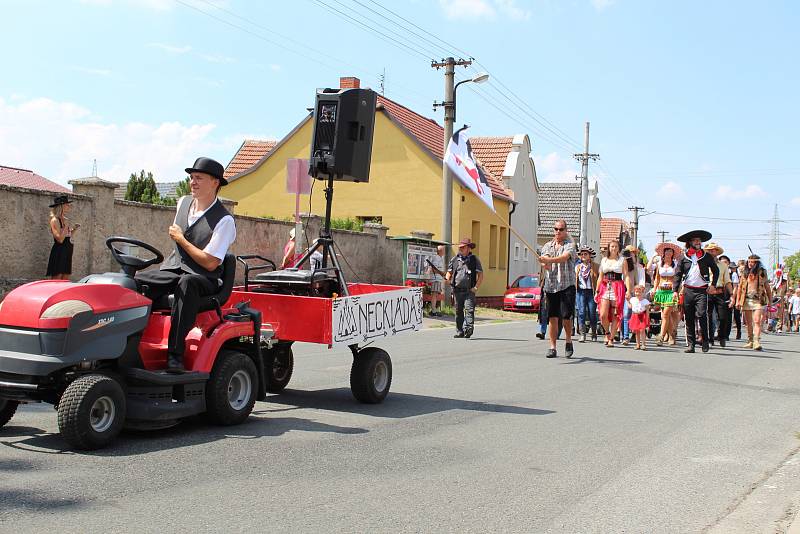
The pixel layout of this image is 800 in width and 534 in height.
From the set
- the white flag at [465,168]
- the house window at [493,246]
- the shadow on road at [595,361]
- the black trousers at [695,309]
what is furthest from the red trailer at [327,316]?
the house window at [493,246]

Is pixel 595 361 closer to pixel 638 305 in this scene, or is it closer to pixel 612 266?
pixel 638 305

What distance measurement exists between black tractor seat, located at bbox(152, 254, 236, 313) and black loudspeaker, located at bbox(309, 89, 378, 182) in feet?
6.56

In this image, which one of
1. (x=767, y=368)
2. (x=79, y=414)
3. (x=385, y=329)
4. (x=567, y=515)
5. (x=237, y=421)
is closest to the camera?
(x=567, y=515)

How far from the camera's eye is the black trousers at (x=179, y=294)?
6.41 metres

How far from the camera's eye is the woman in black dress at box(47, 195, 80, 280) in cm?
1486

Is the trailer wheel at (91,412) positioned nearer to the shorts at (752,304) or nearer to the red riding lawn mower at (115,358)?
the red riding lawn mower at (115,358)

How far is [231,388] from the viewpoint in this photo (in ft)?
22.6

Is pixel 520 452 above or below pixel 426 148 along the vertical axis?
below

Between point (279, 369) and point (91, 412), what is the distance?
3.16m

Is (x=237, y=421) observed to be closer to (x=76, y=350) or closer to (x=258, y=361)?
(x=258, y=361)

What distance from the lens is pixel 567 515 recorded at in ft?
16.3

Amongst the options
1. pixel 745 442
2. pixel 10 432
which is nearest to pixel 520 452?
pixel 745 442

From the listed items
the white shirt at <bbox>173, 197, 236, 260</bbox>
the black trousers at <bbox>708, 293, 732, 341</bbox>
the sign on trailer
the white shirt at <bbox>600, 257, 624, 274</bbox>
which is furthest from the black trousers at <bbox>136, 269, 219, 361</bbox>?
the black trousers at <bbox>708, 293, 732, 341</bbox>

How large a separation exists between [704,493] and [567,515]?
1152 millimetres
